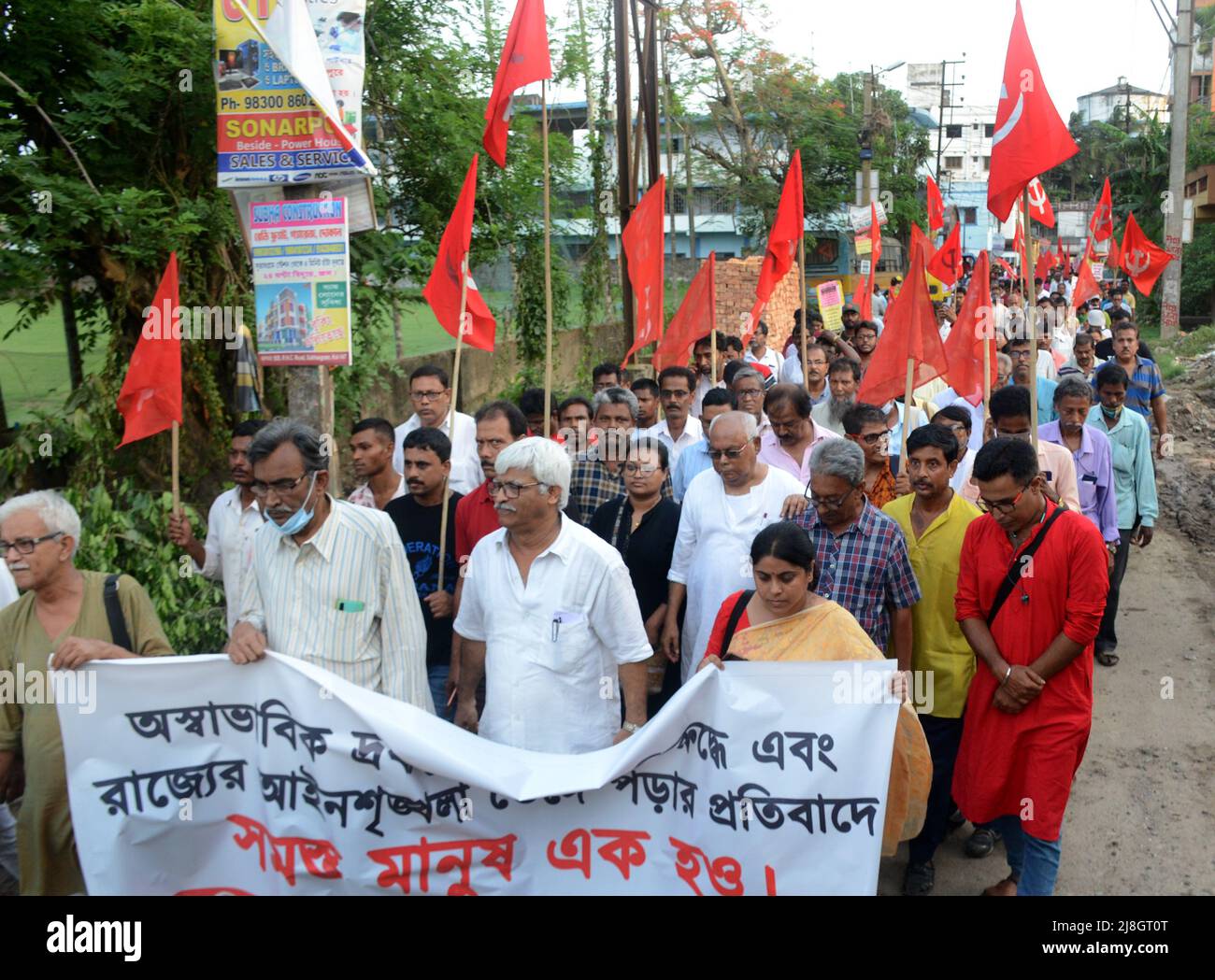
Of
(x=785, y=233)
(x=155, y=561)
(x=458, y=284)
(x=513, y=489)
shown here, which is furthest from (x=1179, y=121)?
(x=513, y=489)

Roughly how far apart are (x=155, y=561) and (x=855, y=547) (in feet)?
13.5

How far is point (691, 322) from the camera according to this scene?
8.83 meters

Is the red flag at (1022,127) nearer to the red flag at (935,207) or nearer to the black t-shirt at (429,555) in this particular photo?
the black t-shirt at (429,555)

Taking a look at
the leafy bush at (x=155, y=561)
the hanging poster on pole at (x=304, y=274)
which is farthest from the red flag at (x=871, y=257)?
the hanging poster on pole at (x=304, y=274)

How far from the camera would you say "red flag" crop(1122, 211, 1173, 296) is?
1617 centimetres

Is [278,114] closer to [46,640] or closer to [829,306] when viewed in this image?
[46,640]

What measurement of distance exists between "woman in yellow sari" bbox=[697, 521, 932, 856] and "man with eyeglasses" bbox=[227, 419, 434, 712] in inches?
41.0

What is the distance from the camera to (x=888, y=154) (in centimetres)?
3756

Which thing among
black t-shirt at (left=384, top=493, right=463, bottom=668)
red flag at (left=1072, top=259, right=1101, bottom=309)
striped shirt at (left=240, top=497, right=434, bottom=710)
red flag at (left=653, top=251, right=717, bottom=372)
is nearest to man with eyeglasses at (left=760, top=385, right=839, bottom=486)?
black t-shirt at (left=384, top=493, right=463, bottom=668)

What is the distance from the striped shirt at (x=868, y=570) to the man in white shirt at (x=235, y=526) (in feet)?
7.87

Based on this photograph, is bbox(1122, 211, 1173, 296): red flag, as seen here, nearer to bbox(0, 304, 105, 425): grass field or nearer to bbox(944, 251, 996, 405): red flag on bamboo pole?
bbox(944, 251, 996, 405): red flag on bamboo pole

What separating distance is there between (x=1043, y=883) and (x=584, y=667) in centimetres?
181

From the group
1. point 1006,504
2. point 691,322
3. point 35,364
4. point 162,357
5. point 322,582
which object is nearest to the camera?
point 322,582
